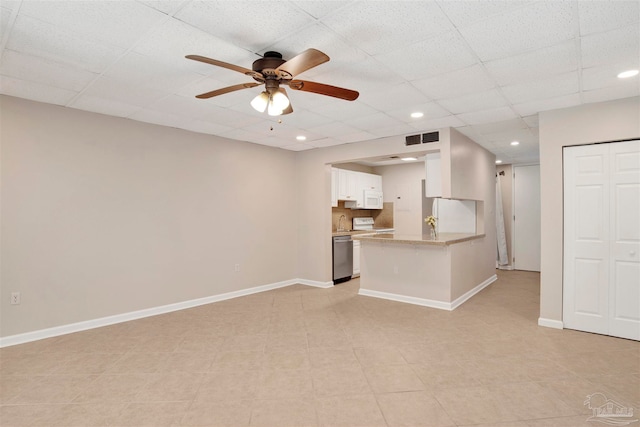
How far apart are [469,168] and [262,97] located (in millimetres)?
4143

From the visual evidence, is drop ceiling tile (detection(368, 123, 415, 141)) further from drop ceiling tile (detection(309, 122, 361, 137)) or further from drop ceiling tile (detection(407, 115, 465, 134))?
drop ceiling tile (detection(309, 122, 361, 137))

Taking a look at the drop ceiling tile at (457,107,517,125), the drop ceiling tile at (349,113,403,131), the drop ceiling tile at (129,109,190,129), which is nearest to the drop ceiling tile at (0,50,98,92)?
the drop ceiling tile at (129,109,190,129)

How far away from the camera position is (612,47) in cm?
249

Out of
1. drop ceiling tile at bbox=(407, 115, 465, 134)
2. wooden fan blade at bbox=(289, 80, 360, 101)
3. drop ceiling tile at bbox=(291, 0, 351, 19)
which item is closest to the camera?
drop ceiling tile at bbox=(291, 0, 351, 19)

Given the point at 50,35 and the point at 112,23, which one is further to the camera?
the point at 50,35

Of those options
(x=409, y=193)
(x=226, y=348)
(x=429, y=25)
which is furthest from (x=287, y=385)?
(x=409, y=193)

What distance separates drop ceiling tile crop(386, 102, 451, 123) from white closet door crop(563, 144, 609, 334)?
1.51 meters

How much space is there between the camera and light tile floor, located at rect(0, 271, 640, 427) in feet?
7.53

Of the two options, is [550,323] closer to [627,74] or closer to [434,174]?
[434,174]

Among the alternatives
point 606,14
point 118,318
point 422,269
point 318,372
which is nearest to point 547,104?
point 606,14

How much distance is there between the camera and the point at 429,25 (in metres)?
2.20

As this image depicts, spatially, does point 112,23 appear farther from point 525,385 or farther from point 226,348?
point 525,385

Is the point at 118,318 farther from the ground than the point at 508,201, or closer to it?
closer to it

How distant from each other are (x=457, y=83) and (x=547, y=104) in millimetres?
1393
